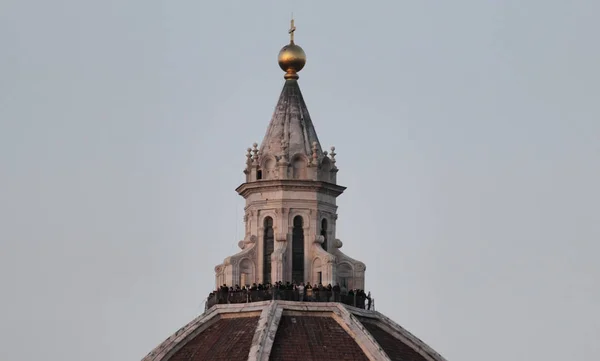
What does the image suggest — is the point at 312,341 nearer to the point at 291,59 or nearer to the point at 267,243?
the point at 267,243

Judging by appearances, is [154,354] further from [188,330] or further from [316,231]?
[316,231]

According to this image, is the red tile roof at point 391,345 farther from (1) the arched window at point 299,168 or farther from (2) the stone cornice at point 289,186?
(1) the arched window at point 299,168

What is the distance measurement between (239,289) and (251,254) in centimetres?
181

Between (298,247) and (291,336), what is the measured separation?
5521 millimetres

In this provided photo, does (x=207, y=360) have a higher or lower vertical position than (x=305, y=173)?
lower

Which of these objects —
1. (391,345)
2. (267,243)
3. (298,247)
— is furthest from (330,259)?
(391,345)

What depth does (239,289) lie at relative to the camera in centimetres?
8925

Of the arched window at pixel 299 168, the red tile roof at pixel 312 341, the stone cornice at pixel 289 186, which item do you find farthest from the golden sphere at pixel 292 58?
the red tile roof at pixel 312 341

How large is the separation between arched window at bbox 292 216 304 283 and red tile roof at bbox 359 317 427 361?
324 centimetres

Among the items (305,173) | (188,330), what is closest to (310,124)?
(305,173)

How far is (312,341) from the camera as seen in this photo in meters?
85.7

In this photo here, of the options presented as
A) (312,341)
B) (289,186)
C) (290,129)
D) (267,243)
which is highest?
(290,129)

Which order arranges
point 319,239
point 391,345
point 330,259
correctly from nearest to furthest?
point 391,345
point 330,259
point 319,239

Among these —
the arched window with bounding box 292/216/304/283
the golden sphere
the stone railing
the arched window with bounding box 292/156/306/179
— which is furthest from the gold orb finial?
the stone railing
